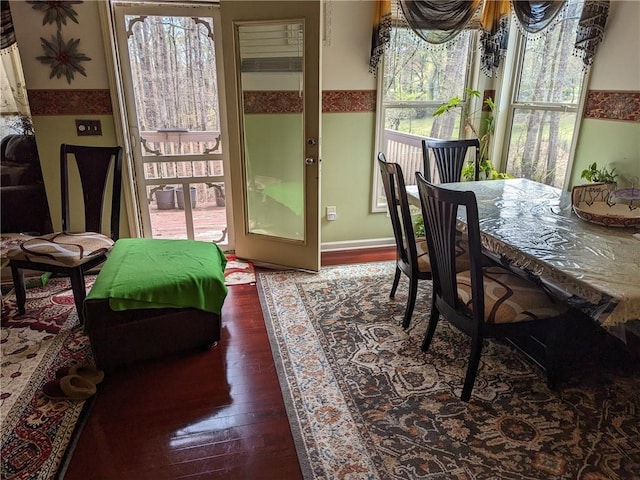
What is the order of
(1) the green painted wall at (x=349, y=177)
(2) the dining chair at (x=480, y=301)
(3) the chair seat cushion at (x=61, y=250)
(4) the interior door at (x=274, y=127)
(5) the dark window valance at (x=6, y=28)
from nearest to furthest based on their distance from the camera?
(2) the dining chair at (x=480, y=301)
(3) the chair seat cushion at (x=61, y=250)
(5) the dark window valance at (x=6, y=28)
(4) the interior door at (x=274, y=127)
(1) the green painted wall at (x=349, y=177)

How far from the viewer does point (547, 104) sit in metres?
3.40

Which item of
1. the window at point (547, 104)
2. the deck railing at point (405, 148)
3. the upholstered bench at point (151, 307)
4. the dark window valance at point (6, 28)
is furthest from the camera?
the deck railing at point (405, 148)

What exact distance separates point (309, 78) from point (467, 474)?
2.48 metres

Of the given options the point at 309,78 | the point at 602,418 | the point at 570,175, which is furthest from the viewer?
the point at 570,175

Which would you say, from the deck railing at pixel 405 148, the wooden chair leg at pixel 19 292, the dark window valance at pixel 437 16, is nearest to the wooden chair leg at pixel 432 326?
the deck railing at pixel 405 148

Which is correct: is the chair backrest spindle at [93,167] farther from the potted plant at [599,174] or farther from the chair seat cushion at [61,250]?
the potted plant at [599,174]

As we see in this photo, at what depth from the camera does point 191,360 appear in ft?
7.47

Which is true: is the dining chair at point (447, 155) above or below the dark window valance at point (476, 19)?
below

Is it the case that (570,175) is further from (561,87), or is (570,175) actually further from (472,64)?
(472,64)

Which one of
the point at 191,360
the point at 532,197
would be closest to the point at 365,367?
the point at 191,360

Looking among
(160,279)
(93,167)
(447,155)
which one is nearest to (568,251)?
(447,155)

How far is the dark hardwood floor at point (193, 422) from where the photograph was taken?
1.61 metres

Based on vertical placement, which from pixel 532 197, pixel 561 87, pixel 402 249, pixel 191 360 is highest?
pixel 561 87

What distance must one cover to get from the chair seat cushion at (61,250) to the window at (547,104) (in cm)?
333
